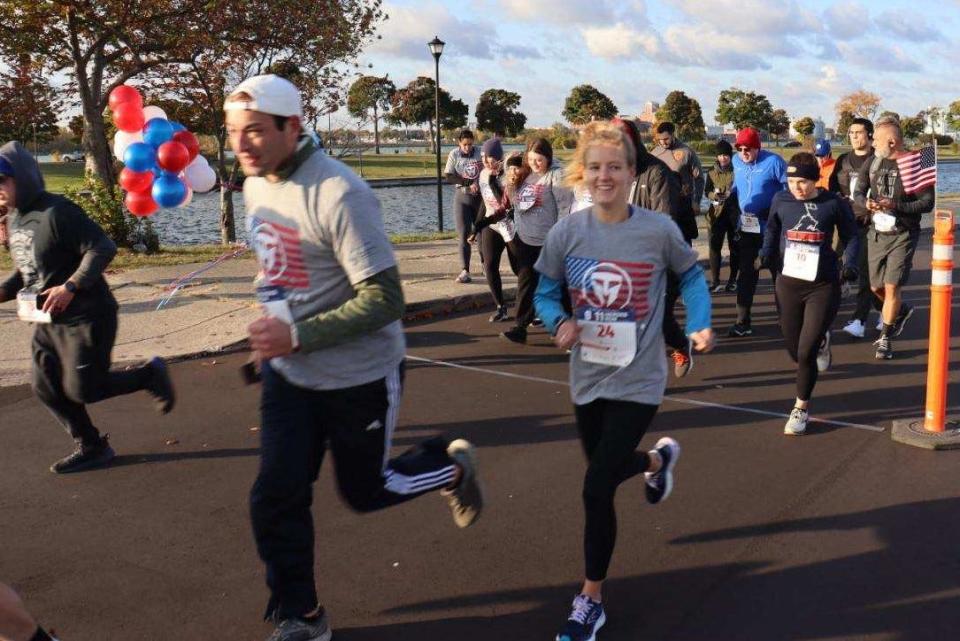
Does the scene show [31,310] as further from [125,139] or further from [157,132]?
[125,139]

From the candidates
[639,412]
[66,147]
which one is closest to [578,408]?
[639,412]

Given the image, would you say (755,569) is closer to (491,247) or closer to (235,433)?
(235,433)

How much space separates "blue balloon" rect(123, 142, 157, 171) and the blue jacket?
537cm

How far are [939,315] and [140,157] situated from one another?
6.27 m

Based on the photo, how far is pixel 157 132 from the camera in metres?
8.20

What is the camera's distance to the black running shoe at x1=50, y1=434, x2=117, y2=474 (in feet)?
17.1

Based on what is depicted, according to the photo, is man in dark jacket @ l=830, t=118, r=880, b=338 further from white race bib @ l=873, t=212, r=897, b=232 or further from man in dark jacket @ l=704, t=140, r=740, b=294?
man in dark jacket @ l=704, t=140, r=740, b=294

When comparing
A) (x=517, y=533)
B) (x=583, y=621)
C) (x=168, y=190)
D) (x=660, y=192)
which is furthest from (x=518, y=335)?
(x=583, y=621)

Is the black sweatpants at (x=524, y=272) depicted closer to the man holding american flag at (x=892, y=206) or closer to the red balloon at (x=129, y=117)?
the man holding american flag at (x=892, y=206)

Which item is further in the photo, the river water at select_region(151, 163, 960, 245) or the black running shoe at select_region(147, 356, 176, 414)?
the river water at select_region(151, 163, 960, 245)

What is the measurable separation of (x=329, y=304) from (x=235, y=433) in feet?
9.83

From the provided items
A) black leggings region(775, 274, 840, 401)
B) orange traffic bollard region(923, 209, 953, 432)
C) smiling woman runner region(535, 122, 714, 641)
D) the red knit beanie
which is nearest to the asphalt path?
orange traffic bollard region(923, 209, 953, 432)

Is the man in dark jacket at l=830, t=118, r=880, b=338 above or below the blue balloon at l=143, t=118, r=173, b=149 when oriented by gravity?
below

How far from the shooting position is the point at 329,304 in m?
3.13
